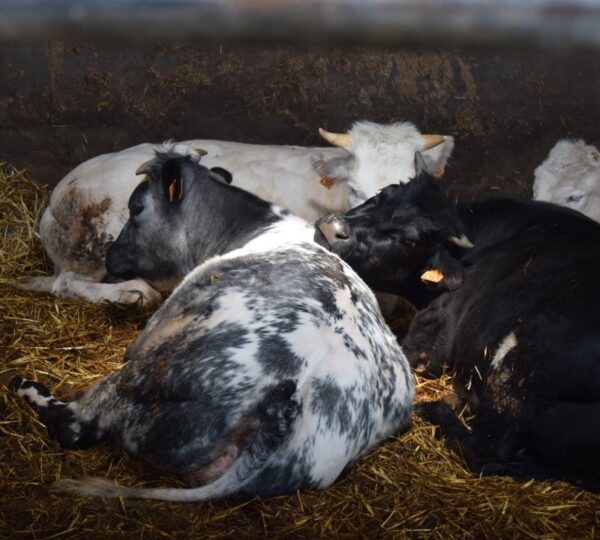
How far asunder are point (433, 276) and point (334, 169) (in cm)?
149

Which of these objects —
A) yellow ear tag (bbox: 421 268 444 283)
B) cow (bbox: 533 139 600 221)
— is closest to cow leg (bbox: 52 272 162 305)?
yellow ear tag (bbox: 421 268 444 283)

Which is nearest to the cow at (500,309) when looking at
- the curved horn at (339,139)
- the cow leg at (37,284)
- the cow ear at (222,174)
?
the cow ear at (222,174)

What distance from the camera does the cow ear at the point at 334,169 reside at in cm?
657

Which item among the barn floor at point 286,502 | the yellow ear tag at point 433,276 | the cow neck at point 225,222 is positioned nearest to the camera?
the barn floor at point 286,502

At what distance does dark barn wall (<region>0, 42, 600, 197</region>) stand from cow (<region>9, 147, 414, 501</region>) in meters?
3.36

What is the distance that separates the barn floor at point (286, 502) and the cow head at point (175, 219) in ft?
2.72

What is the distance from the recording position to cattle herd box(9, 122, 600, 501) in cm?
372

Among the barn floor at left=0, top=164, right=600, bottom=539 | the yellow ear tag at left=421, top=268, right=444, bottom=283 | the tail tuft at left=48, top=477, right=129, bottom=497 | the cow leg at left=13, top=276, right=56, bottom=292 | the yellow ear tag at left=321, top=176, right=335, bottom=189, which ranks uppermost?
the yellow ear tag at left=321, top=176, right=335, bottom=189

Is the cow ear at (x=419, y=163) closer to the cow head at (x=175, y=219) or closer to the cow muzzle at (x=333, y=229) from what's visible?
the cow muzzle at (x=333, y=229)

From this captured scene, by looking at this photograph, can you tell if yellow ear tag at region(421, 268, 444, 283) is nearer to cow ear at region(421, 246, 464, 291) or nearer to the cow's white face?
cow ear at region(421, 246, 464, 291)

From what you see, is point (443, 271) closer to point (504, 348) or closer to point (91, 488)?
point (504, 348)

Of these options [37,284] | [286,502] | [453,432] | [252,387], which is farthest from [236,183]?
[286,502]

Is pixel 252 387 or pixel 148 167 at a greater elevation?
pixel 148 167

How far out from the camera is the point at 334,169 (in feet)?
21.7
